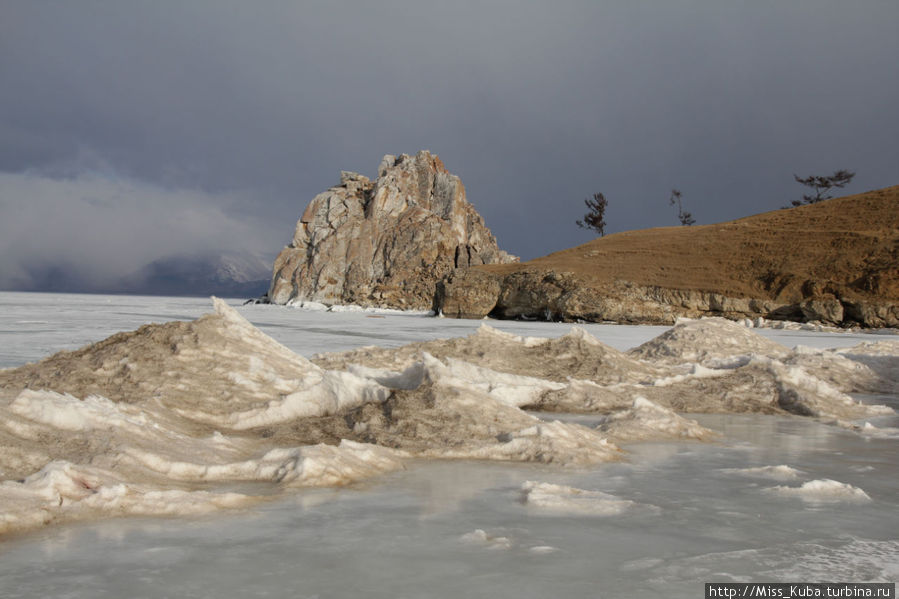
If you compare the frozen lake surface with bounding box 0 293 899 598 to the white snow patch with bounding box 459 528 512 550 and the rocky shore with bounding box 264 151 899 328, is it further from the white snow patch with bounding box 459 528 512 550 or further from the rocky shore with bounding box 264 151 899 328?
the rocky shore with bounding box 264 151 899 328

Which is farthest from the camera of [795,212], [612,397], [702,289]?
[795,212]

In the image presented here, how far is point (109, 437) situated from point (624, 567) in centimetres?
230

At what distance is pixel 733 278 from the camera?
31.4 metres

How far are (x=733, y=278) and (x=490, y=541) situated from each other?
32.5 m

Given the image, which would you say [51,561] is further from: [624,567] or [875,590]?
[875,590]

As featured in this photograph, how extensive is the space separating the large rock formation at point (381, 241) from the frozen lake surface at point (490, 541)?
47716 millimetres

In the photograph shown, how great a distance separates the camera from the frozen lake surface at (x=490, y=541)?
1739mm

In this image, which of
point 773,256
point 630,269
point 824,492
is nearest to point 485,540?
point 824,492

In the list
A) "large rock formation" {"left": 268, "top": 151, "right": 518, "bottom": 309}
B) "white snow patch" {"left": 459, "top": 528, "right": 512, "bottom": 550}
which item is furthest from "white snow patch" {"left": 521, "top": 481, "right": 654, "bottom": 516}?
"large rock formation" {"left": 268, "top": 151, "right": 518, "bottom": 309}

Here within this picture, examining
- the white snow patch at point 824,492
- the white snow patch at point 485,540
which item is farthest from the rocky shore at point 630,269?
the white snow patch at point 485,540

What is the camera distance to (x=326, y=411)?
416 cm

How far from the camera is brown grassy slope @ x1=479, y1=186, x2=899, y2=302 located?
27.7 meters

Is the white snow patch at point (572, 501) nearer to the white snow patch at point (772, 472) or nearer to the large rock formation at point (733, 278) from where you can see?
the white snow patch at point (772, 472)

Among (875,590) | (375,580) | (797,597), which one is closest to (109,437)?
(375,580)
